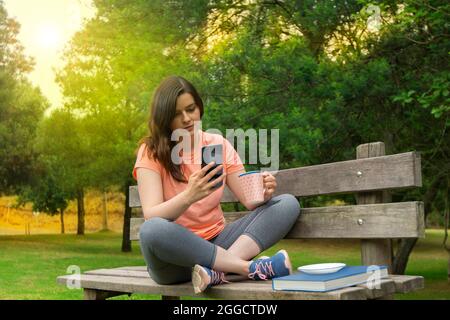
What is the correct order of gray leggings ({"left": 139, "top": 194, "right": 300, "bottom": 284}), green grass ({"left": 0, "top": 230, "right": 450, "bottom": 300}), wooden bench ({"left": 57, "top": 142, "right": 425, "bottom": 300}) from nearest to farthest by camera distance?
wooden bench ({"left": 57, "top": 142, "right": 425, "bottom": 300}), gray leggings ({"left": 139, "top": 194, "right": 300, "bottom": 284}), green grass ({"left": 0, "top": 230, "right": 450, "bottom": 300})

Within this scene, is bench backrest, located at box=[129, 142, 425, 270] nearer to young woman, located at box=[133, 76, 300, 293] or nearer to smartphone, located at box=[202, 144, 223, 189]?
young woman, located at box=[133, 76, 300, 293]

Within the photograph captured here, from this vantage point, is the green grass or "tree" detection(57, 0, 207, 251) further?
"tree" detection(57, 0, 207, 251)

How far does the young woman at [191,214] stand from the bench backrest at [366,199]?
0.23m

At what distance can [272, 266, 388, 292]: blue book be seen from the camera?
2.38 m

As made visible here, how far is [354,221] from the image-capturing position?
10.4 ft

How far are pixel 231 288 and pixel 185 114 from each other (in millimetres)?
950

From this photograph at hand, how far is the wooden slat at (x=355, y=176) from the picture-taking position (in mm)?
2965

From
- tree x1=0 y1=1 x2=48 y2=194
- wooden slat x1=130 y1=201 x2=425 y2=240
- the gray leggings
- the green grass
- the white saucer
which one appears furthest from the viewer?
tree x1=0 y1=1 x2=48 y2=194

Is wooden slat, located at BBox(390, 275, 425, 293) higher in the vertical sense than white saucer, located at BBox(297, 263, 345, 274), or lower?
lower

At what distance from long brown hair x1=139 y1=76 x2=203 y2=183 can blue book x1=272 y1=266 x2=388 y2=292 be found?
893 mm

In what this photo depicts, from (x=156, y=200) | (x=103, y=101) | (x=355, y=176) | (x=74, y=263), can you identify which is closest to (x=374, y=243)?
(x=355, y=176)

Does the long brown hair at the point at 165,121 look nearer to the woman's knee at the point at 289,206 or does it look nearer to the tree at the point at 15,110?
the woman's knee at the point at 289,206

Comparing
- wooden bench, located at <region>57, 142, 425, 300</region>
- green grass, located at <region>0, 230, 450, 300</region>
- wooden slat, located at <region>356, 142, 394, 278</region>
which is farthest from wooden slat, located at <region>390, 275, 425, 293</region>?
green grass, located at <region>0, 230, 450, 300</region>

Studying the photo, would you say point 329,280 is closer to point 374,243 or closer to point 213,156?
point 213,156
